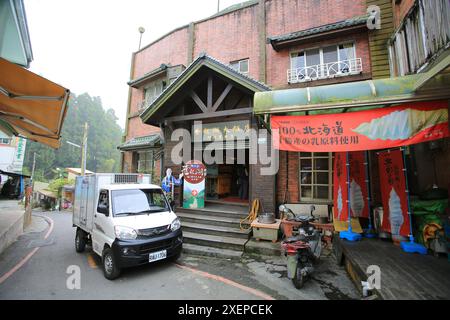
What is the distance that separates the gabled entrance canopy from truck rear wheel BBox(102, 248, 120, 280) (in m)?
5.05

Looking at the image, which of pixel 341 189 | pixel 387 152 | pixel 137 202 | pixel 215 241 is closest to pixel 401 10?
pixel 387 152

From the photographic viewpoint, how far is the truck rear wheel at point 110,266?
4453mm

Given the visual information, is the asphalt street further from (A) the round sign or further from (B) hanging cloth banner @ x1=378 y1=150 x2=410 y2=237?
(A) the round sign

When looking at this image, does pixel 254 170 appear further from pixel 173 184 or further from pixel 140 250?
pixel 140 250

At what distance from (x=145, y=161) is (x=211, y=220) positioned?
727 centimetres

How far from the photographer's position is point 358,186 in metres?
6.13

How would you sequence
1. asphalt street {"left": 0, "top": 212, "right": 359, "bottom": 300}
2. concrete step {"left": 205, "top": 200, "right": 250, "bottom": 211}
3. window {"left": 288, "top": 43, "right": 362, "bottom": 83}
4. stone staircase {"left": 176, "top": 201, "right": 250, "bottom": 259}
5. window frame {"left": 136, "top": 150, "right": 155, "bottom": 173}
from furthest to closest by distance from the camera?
1. window frame {"left": 136, "top": 150, "right": 155, "bottom": 173}
2. concrete step {"left": 205, "top": 200, "right": 250, "bottom": 211}
3. window {"left": 288, "top": 43, "right": 362, "bottom": 83}
4. stone staircase {"left": 176, "top": 201, "right": 250, "bottom": 259}
5. asphalt street {"left": 0, "top": 212, "right": 359, "bottom": 300}

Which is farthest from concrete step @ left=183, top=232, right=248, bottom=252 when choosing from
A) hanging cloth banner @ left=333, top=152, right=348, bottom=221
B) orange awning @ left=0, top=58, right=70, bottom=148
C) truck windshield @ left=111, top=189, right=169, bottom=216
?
orange awning @ left=0, top=58, right=70, bottom=148

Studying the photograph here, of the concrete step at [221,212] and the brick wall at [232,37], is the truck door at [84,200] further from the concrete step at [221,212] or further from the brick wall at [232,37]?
the brick wall at [232,37]

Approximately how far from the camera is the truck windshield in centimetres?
514

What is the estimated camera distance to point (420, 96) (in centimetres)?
380

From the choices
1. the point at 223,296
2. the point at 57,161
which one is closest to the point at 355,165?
the point at 223,296

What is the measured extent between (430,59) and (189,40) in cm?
1055

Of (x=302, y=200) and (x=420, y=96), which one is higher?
(x=420, y=96)
